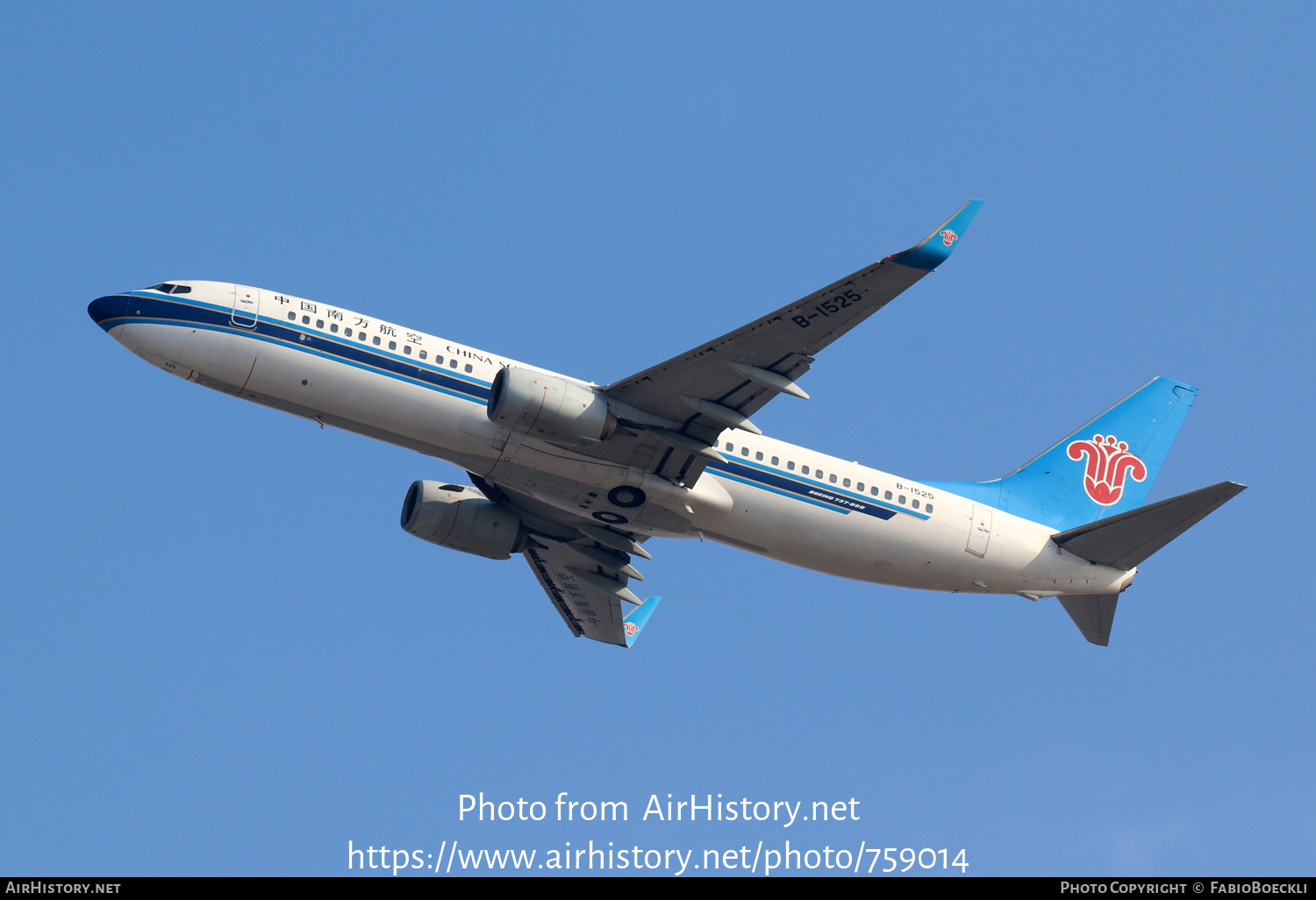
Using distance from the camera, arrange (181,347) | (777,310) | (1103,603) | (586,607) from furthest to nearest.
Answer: (586,607) < (1103,603) < (181,347) < (777,310)

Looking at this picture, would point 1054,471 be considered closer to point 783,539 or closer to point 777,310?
point 783,539

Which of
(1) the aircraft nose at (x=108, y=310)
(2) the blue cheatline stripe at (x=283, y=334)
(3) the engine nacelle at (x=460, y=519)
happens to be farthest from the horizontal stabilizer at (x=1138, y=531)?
(1) the aircraft nose at (x=108, y=310)

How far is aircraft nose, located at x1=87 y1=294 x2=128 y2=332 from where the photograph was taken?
3338 centimetres

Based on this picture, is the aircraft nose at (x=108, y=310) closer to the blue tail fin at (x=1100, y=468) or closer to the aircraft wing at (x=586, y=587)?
the aircraft wing at (x=586, y=587)

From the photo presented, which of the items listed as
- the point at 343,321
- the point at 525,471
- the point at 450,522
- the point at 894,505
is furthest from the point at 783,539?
the point at 343,321

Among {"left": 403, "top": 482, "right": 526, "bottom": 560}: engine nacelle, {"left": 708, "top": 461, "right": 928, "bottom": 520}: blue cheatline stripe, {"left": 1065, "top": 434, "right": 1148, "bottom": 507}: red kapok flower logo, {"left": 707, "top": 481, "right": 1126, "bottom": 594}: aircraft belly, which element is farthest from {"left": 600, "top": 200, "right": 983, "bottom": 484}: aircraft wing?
{"left": 1065, "top": 434, "right": 1148, "bottom": 507}: red kapok flower logo

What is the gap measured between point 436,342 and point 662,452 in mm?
6964

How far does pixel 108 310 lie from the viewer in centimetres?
3344

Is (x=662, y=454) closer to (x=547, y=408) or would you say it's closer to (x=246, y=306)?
(x=547, y=408)

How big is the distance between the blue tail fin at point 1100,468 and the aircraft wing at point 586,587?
1172 centimetres

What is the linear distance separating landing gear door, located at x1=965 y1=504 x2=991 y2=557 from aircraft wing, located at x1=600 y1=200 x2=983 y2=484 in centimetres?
901

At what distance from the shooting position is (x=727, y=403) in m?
33.6

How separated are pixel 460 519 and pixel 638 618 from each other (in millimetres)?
8750

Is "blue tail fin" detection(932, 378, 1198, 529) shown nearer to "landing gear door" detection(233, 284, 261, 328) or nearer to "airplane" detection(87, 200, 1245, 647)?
"airplane" detection(87, 200, 1245, 647)
